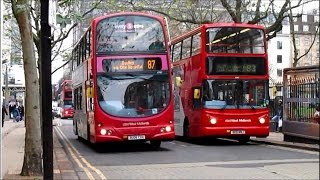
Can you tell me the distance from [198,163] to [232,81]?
5282 mm

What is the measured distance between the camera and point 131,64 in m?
15.2

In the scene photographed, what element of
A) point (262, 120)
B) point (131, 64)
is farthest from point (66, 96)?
point (131, 64)

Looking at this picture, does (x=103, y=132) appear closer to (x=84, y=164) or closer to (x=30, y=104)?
(x=84, y=164)

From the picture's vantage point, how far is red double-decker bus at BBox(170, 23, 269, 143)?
667 inches

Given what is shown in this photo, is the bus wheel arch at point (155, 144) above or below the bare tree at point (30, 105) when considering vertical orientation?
below

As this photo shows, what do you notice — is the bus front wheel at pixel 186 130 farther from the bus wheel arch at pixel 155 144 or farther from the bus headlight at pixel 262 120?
the bus headlight at pixel 262 120

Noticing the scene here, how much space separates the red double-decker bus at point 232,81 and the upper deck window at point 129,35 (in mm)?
2232

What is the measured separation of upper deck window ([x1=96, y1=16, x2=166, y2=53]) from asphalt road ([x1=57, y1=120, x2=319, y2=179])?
→ 9.96 feet

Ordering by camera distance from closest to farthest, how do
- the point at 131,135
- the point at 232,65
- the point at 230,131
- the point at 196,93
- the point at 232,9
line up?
the point at 131,135 → the point at 232,65 → the point at 230,131 → the point at 196,93 → the point at 232,9

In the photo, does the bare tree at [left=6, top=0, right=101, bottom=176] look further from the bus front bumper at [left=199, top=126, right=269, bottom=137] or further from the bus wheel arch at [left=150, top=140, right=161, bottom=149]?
the bus front bumper at [left=199, top=126, right=269, bottom=137]

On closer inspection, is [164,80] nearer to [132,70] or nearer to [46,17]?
[132,70]

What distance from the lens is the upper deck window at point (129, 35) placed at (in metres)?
15.2

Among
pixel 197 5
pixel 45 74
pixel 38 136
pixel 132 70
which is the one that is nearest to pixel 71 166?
pixel 38 136

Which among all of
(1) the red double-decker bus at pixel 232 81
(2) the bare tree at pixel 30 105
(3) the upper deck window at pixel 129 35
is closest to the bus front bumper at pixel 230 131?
(1) the red double-decker bus at pixel 232 81
